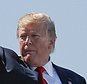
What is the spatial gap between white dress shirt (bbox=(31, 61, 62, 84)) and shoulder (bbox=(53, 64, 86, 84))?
0.25 ft

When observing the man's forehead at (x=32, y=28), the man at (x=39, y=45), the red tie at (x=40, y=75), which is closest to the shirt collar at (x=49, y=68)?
the man at (x=39, y=45)

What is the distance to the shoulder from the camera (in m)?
7.32

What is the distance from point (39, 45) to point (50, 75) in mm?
380

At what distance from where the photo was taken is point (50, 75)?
23.5 ft

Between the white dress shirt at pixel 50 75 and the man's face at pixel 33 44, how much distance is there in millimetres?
130

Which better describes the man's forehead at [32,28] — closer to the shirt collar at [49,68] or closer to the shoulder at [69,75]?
the shirt collar at [49,68]

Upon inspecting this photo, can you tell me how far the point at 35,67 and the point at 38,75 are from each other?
95mm

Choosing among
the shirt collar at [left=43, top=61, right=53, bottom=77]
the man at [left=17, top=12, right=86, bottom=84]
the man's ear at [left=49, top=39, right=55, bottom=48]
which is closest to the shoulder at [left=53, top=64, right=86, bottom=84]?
the man at [left=17, top=12, right=86, bottom=84]

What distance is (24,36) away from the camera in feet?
22.5

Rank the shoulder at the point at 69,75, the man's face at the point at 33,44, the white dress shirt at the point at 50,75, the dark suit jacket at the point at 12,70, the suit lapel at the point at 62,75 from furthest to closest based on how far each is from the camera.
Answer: the shoulder at the point at 69,75 → the suit lapel at the point at 62,75 → the white dress shirt at the point at 50,75 → the man's face at the point at 33,44 → the dark suit jacket at the point at 12,70

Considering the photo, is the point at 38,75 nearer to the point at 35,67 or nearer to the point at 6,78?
the point at 35,67

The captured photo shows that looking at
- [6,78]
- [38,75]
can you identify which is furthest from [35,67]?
[6,78]

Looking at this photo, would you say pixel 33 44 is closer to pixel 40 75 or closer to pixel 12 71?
pixel 40 75

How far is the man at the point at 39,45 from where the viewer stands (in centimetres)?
687
